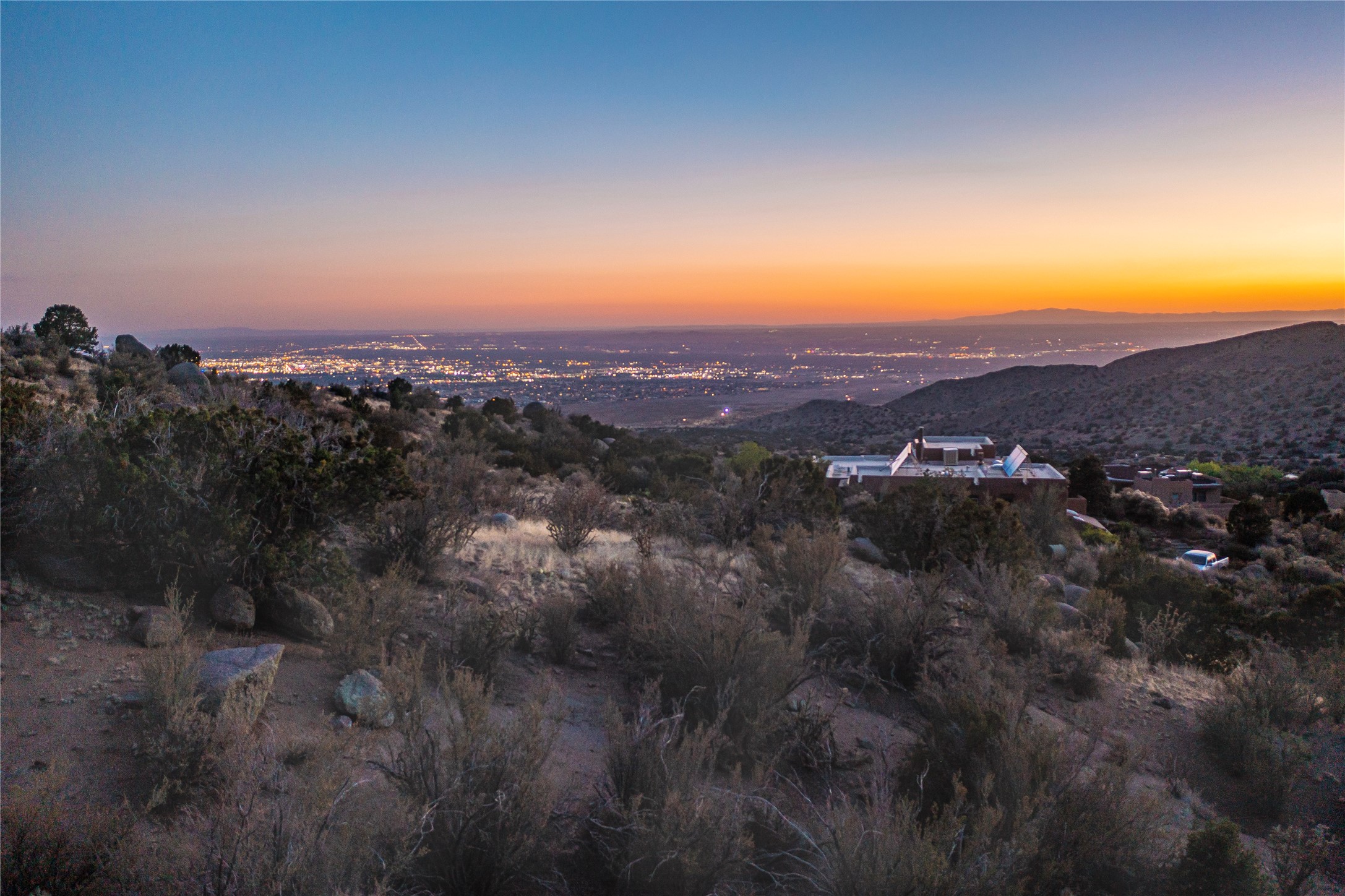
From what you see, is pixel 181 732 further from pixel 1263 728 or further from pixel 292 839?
pixel 1263 728

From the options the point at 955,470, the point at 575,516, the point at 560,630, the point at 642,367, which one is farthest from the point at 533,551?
the point at 642,367

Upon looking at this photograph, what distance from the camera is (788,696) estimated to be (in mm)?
6078

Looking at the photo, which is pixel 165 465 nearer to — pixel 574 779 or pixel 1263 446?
pixel 574 779

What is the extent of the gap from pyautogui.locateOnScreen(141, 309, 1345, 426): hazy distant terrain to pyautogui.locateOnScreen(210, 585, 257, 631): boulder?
2823 cm

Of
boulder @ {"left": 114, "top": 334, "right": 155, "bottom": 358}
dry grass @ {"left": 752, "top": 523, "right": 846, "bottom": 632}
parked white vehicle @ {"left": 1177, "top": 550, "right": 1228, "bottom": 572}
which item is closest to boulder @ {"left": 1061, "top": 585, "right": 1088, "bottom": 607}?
dry grass @ {"left": 752, "top": 523, "right": 846, "bottom": 632}

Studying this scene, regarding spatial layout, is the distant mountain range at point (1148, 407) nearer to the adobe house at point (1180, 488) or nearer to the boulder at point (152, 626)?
the adobe house at point (1180, 488)

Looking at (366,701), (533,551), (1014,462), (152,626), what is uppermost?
(152,626)

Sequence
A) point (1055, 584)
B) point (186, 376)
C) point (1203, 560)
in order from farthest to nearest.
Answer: point (186, 376)
point (1203, 560)
point (1055, 584)

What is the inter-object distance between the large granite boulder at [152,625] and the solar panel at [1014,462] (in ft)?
80.0

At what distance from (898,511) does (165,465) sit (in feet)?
36.4

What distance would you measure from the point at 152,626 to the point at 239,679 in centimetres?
141

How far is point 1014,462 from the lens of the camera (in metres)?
26.0

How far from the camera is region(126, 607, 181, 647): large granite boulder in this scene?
5363 millimetres

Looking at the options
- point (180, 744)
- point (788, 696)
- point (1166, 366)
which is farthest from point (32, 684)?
point (1166, 366)
